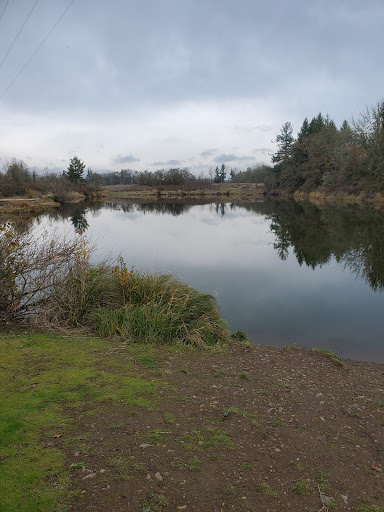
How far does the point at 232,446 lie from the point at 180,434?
0.56 m

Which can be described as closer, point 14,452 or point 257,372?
point 14,452

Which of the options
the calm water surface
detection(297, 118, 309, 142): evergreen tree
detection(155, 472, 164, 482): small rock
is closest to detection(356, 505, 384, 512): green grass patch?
detection(155, 472, 164, 482): small rock

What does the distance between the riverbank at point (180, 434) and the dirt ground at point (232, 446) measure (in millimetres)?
12

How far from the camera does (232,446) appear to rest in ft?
11.8

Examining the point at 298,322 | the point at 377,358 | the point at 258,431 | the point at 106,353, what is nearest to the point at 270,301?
the point at 298,322

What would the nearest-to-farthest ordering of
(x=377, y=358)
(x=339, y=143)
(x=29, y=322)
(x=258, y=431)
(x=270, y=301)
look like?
1. (x=258, y=431)
2. (x=29, y=322)
3. (x=377, y=358)
4. (x=270, y=301)
5. (x=339, y=143)

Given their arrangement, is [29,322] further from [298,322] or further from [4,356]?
[298,322]

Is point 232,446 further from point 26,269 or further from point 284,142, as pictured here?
point 284,142

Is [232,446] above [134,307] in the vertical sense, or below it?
below

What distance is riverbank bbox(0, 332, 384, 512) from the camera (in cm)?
288

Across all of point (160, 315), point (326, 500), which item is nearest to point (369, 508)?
point (326, 500)

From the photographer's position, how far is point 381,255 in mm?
18156

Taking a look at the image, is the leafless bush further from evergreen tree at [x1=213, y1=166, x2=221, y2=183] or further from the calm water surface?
evergreen tree at [x1=213, y1=166, x2=221, y2=183]

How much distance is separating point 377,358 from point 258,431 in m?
5.43
